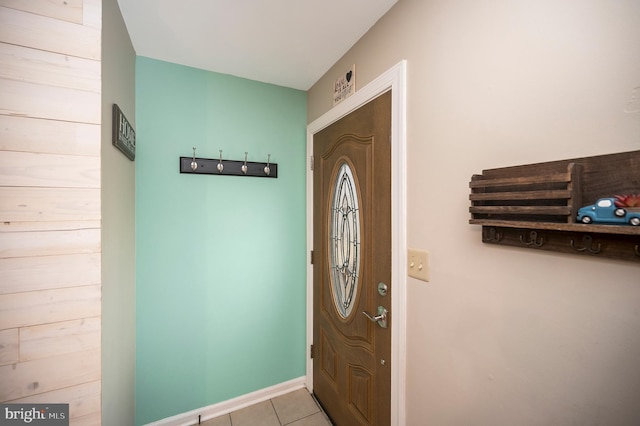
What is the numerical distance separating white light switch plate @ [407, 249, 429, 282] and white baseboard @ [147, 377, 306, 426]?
5.33 feet

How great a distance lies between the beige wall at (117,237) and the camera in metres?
1.04

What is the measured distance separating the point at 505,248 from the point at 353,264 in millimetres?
859

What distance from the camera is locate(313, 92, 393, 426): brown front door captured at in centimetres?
129

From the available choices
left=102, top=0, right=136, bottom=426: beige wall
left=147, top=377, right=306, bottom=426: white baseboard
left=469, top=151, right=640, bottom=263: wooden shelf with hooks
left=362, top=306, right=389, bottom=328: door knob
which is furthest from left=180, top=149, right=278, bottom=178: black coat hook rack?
left=147, top=377, right=306, bottom=426: white baseboard

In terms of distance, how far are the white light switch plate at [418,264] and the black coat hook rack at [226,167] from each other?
1261 mm

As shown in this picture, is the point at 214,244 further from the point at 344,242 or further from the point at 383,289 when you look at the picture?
the point at 383,289

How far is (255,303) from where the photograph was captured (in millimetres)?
1963

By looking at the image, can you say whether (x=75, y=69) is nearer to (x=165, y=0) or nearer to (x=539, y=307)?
(x=165, y=0)

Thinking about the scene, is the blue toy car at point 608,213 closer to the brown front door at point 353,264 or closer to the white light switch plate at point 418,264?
the white light switch plate at point 418,264

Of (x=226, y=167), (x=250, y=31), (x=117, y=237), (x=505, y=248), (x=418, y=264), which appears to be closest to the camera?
(x=505, y=248)

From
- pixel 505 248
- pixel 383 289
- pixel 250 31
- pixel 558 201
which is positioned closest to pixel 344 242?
pixel 383 289

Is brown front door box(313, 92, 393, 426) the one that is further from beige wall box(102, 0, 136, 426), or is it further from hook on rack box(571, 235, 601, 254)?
beige wall box(102, 0, 136, 426)

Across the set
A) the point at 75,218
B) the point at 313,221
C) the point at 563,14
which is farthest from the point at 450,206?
the point at 75,218

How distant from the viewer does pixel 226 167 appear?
5.98 ft
